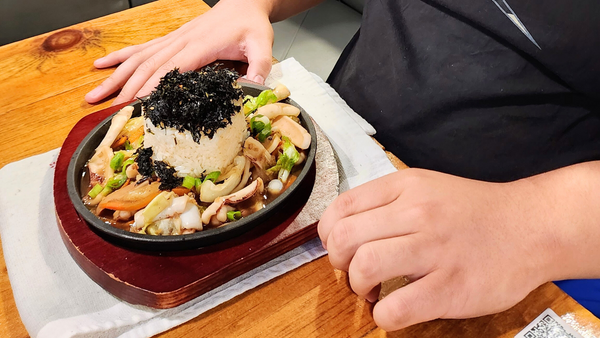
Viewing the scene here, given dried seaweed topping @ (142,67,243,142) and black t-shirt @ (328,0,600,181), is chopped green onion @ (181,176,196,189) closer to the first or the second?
dried seaweed topping @ (142,67,243,142)

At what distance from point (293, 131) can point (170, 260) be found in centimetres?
49

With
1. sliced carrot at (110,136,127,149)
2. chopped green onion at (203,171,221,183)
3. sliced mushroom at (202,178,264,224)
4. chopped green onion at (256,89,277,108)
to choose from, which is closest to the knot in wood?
sliced carrot at (110,136,127,149)

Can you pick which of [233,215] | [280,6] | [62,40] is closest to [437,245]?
[233,215]

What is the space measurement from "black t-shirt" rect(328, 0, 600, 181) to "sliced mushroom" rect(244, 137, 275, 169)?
502 millimetres

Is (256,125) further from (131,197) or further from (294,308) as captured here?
(294,308)

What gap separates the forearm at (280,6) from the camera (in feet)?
5.71

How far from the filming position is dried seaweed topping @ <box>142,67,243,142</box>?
1.07 meters

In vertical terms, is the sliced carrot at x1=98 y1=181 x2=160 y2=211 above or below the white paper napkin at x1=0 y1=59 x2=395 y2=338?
above

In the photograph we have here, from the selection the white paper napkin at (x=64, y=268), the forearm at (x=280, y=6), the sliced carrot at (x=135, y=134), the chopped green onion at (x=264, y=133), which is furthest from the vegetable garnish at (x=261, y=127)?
the forearm at (x=280, y=6)

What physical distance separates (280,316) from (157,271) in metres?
0.30

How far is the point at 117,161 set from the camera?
1186 mm

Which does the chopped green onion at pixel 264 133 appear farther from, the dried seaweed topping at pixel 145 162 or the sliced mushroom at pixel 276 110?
the dried seaweed topping at pixel 145 162

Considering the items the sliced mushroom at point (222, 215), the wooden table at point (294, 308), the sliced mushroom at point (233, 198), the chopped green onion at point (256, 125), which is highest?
the chopped green onion at point (256, 125)

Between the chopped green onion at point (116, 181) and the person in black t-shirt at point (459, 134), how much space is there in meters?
0.44
